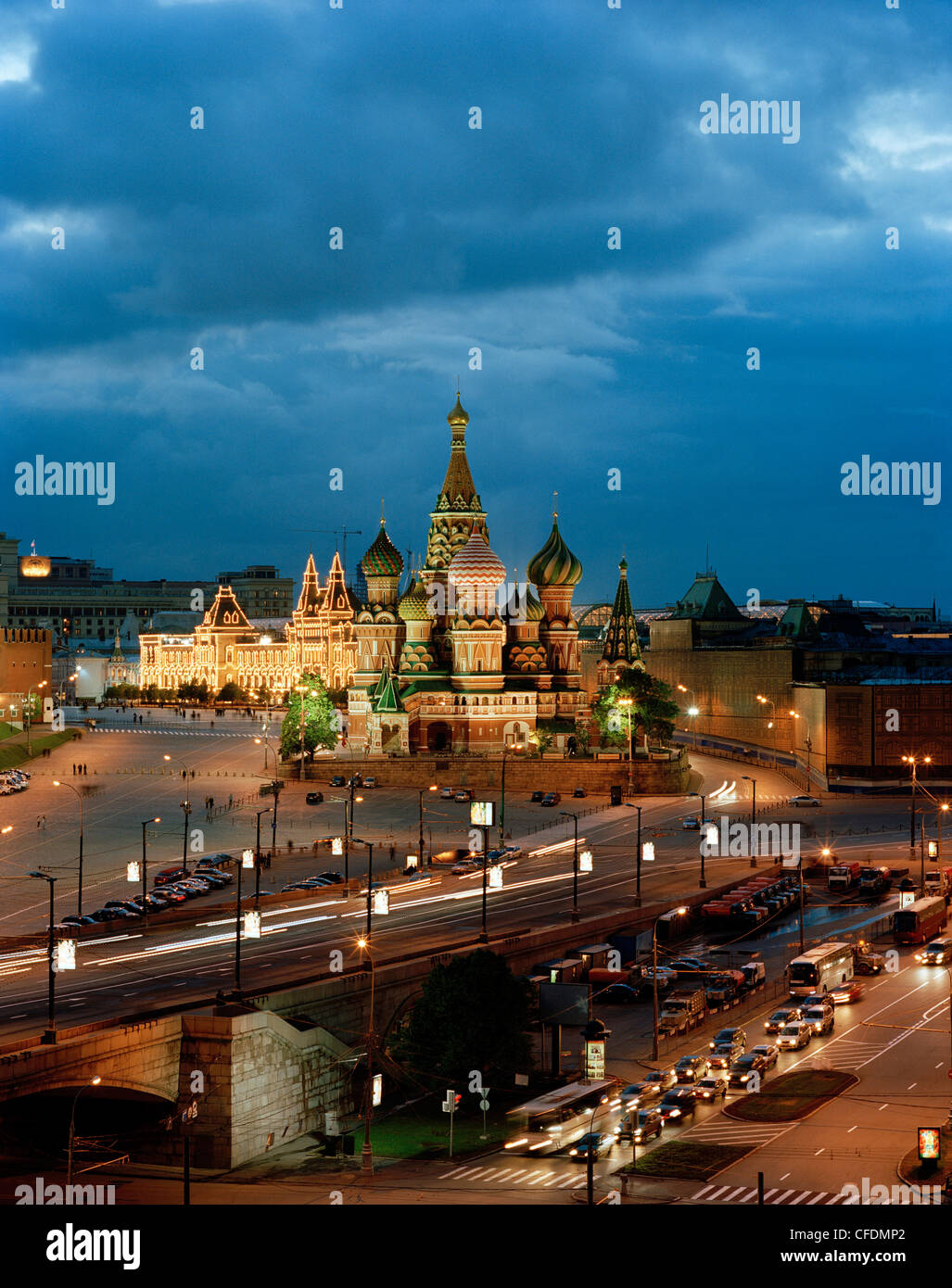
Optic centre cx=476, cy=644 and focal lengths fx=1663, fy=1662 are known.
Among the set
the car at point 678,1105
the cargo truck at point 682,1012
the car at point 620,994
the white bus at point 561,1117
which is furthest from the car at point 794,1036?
the car at point 620,994

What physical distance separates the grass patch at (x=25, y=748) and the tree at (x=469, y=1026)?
69.1m

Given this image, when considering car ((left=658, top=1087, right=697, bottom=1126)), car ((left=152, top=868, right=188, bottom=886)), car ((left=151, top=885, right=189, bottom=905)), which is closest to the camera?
car ((left=658, top=1087, right=697, bottom=1126))

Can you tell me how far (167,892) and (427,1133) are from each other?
24.9 metres

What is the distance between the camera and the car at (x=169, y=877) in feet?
233

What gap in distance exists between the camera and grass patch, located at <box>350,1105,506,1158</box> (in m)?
43.0

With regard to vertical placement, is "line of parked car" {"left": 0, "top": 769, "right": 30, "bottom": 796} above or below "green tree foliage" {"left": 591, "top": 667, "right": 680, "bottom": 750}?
below

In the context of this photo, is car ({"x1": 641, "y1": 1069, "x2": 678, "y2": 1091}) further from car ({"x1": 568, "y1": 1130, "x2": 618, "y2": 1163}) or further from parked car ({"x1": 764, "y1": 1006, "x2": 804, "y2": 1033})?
parked car ({"x1": 764, "y1": 1006, "x2": 804, "y2": 1033})

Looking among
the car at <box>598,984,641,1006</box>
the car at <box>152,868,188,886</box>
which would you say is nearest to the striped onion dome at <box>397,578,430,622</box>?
the car at <box>152,868,188,886</box>

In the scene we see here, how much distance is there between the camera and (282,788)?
10088 centimetres

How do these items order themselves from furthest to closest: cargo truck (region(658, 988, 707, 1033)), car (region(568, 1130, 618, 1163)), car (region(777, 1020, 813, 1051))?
cargo truck (region(658, 988, 707, 1033)) → car (region(777, 1020, 813, 1051)) → car (region(568, 1130, 618, 1163))

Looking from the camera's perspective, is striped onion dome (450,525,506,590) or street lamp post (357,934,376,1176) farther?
striped onion dome (450,525,506,590)

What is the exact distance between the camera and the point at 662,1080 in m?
46.5

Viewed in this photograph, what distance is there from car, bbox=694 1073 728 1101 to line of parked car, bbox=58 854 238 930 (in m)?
23.2
